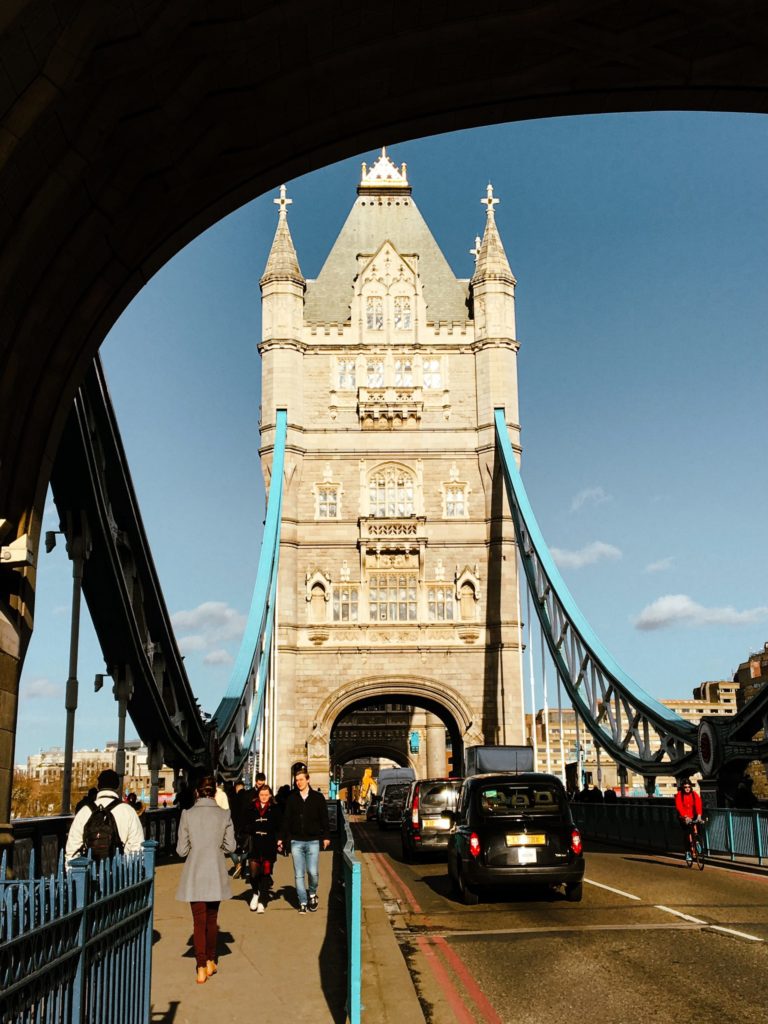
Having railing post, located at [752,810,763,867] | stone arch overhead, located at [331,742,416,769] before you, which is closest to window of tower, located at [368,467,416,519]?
stone arch overhead, located at [331,742,416,769]

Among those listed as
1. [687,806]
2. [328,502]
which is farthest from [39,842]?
[328,502]

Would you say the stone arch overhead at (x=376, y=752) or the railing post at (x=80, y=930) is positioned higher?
the stone arch overhead at (x=376, y=752)

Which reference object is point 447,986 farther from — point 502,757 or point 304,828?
point 502,757

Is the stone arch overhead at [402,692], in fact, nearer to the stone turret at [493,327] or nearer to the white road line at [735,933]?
the stone turret at [493,327]

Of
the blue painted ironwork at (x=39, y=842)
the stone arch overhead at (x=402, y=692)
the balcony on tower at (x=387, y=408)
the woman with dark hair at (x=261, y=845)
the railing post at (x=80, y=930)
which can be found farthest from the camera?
the balcony on tower at (x=387, y=408)

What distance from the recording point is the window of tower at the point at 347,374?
4456cm

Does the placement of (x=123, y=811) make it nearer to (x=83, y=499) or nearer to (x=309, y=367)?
(x=83, y=499)

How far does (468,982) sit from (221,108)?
759 cm

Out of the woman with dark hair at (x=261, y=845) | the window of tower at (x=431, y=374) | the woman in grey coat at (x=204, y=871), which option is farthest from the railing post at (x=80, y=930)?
the window of tower at (x=431, y=374)

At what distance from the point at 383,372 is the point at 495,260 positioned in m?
7.08

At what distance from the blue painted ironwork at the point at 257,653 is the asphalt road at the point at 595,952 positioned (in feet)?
48.4

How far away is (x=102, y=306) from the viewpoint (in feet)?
33.7

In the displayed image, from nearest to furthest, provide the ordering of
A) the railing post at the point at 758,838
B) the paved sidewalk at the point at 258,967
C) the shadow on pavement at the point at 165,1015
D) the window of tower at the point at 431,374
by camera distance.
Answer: the shadow on pavement at the point at 165,1015 → the paved sidewalk at the point at 258,967 → the railing post at the point at 758,838 → the window of tower at the point at 431,374

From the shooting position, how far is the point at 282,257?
4638cm
